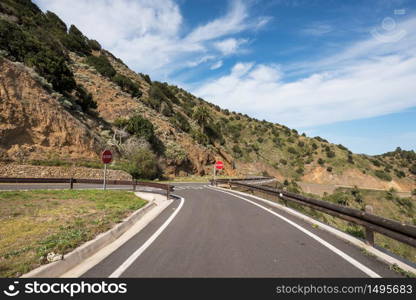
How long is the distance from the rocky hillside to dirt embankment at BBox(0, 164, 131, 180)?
1257mm

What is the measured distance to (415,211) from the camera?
106ft

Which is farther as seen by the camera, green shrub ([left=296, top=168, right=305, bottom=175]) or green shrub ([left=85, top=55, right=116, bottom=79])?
green shrub ([left=296, top=168, right=305, bottom=175])

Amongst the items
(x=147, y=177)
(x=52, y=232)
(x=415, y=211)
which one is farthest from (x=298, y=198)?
(x=415, y=211)

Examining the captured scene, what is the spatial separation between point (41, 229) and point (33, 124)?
2521 cm

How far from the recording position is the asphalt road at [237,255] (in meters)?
4.11

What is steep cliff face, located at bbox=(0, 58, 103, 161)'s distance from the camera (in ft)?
81.4

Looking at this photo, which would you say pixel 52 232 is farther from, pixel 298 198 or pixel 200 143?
pixel 200 143

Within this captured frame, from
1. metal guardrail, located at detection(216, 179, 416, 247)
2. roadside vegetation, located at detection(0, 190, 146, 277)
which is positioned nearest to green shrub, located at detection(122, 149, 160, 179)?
roadside vegetation, located at detection(0, 190, 146, 277)

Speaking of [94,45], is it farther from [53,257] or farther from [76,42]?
[53,257]

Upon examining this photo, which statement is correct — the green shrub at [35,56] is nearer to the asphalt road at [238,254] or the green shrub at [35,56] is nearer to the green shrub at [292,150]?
the asphalt road at [238,254]

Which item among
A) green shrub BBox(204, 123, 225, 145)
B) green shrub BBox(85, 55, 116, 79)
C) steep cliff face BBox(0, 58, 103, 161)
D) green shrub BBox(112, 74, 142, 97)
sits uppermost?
green shrub BBox(85, 55, 116, 79)

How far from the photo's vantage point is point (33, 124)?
88.5 feet

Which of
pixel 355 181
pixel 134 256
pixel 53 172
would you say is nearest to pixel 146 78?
pixel 53 172

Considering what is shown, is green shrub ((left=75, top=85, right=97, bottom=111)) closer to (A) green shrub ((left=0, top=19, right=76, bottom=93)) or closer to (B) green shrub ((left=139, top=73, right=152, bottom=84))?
(A) green shrub ((left=0, top=19, right=76, bottom=93))
